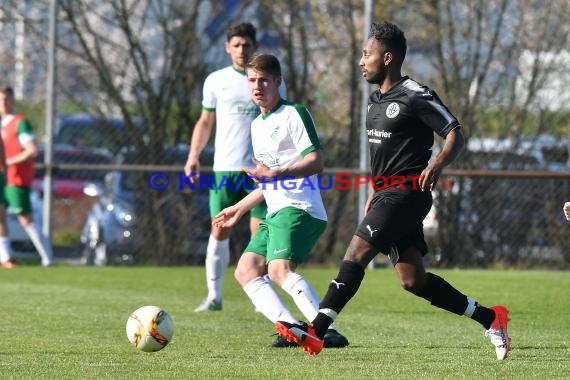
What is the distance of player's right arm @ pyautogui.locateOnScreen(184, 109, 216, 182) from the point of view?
984cm

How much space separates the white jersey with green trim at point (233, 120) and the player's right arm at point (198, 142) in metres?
0.12

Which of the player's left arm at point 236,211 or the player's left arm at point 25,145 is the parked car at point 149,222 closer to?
the player's left arm at point 25,145

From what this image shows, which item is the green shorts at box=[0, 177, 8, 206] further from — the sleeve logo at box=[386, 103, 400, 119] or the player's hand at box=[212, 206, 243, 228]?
the sleeve logo at box=[386, 103, 400, 119]

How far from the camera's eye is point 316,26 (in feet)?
52.3

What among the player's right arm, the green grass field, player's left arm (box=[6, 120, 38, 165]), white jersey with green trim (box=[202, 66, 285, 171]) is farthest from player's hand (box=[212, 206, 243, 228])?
player's left arm (box=[6, 120, 38, 165])

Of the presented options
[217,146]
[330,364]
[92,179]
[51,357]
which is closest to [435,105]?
[330,364]

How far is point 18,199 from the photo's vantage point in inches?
583

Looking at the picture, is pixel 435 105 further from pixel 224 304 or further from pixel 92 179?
pixel 92 179

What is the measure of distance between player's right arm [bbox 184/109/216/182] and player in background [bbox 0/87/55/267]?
5.22m

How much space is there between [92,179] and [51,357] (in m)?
10.1

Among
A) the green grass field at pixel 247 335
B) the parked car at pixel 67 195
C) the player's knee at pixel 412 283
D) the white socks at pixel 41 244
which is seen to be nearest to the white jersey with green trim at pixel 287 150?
the player's knee at pixel 412 283

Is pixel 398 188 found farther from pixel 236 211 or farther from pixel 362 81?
pixel 362 81

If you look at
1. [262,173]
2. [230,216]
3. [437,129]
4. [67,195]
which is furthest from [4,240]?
[437,129]

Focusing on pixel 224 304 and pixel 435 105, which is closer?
pixel 435 105
